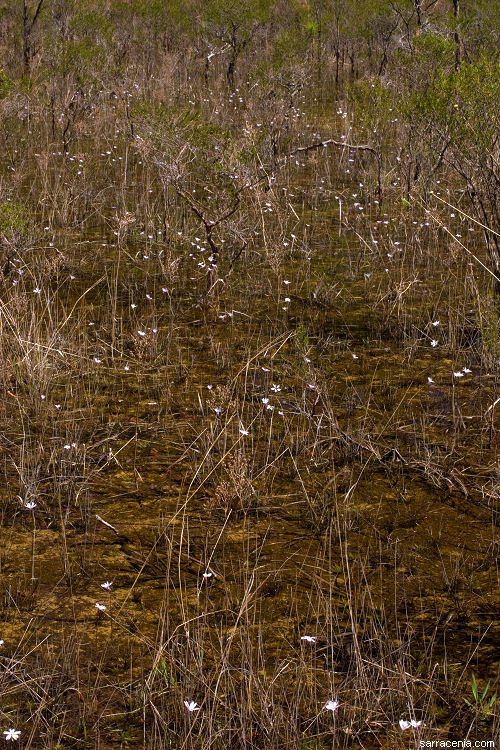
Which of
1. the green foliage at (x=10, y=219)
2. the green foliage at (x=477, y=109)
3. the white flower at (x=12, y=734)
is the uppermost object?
the green foliage at (x=477, y=109)

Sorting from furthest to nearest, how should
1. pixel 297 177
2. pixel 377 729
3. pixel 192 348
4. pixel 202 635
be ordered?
1. pixel 297 177
2. pixel 192 348
3. pixel 202 635
4. pixel 377 729

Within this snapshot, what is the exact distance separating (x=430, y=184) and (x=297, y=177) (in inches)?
74.4

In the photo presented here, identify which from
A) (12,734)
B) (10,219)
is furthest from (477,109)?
(12,734)

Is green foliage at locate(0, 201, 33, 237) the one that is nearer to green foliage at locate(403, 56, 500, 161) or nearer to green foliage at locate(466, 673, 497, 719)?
green foliage at locate(403, 56, 500, 161)

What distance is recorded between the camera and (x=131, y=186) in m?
8.50

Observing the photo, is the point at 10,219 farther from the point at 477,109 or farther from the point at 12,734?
the point at 12,734

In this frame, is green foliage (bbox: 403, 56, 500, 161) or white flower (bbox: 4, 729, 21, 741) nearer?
white flower (bbox: 4, 729, 21, 741)

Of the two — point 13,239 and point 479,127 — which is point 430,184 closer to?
point 479,127

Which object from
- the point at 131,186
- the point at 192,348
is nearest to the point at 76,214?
the point at 131,186

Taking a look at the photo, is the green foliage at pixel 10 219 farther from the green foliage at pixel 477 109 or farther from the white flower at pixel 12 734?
the white flower at pixel 12 734

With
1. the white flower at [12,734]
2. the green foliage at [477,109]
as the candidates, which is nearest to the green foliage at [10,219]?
the green foliage at [477,109]

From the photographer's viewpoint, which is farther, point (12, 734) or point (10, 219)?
point (10, 219)

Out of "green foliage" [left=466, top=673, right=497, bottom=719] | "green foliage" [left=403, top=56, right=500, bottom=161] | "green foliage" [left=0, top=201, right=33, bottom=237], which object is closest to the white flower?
"green foliage" [left=466, top=673, right=497, bottom=719]

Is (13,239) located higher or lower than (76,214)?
higher
